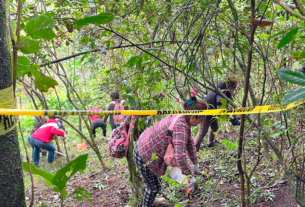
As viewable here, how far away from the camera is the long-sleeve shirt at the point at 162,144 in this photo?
2.58 m

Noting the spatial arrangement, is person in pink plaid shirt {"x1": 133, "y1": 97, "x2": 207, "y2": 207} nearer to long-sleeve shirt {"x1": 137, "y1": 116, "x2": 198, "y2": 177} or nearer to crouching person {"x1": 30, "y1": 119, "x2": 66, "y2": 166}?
long-sleeve shirt {"x1": 137, "y1": 116, "x2": 198, "y2": 177}

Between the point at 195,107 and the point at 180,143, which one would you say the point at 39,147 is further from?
the point at 195,107

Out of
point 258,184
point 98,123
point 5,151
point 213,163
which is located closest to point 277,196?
point 258,184

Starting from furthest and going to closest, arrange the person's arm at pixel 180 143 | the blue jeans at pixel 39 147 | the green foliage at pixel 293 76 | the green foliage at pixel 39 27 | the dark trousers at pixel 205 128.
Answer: the blue jeans at pixel 39 147, the dark trousers at pixel 205 128, the person's arm at pixel 180 143, the green foliage at pixel 39 27, the green foliage at pixel 293 76

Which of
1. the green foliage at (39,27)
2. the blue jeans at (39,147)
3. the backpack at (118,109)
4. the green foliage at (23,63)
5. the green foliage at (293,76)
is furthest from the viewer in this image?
the blue jeans at (39,147)

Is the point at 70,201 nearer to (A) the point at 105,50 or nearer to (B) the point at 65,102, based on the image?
(A) the point at 105,50

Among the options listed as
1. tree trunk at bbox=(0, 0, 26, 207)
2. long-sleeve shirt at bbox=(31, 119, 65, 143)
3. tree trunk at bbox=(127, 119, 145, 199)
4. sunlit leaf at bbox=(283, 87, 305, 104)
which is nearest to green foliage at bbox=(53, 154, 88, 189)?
tree trunk at bbox=(0, 0, 26, 207)

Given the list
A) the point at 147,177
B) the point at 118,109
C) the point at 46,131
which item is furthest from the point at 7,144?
the point at 46,131

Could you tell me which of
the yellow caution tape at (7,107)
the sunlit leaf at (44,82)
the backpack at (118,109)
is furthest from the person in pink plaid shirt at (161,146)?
the yellow caution tape at (7,107)

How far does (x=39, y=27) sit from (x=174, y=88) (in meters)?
1.40

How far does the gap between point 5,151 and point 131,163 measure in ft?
9.71

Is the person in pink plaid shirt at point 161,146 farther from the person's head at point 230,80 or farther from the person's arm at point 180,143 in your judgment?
the person's head at point 230,80

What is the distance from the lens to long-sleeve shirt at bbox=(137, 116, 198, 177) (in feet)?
8.48

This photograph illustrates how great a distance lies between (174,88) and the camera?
2.18m
